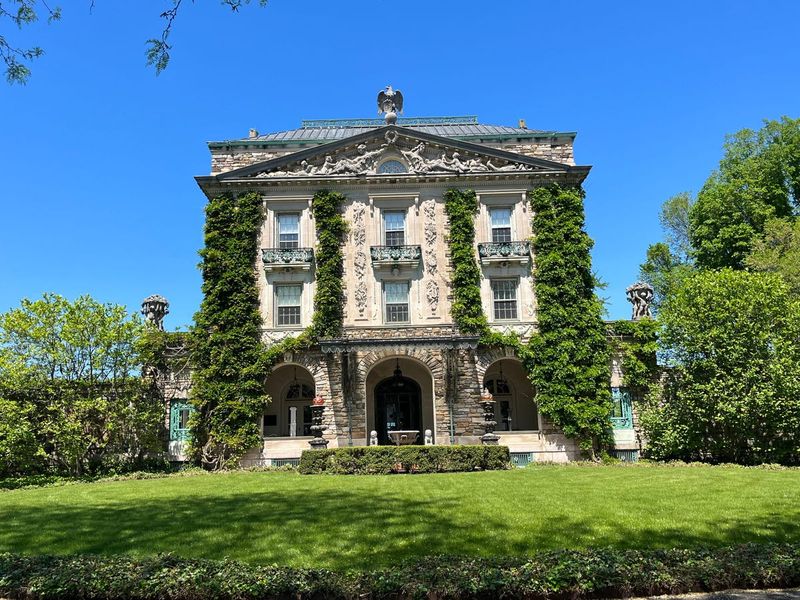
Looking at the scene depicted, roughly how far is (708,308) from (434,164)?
12.3m

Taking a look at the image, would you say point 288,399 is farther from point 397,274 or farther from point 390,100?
point 390,100

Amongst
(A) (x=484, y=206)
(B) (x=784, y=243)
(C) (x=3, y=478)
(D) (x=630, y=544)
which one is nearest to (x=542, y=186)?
(A) (x=484, y=206)

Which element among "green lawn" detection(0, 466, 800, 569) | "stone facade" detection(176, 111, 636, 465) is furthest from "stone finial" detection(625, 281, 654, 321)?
"green lawn" detection(0, 466, 800, 569)

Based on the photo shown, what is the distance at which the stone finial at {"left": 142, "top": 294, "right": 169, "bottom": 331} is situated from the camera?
27047mm

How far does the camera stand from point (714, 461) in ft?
73.9

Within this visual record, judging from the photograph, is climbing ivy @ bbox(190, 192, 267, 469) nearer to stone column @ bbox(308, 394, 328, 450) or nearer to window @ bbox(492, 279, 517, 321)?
stone column @ bbox(308, 394, 328, 450)

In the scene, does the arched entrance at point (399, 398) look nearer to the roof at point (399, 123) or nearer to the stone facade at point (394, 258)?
the stone facade at point (394, 258)

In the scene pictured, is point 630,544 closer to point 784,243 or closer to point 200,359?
point 200,359

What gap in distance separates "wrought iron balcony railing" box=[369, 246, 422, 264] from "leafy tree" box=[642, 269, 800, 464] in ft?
33.6

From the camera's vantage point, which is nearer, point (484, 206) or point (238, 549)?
point (238, 549)

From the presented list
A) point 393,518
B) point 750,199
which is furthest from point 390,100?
point 393,518

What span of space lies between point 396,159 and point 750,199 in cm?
1975

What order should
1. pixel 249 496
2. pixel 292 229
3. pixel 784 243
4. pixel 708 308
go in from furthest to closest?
pixel 784 243 → pixel 292 229 → pixel 708 308 → pixel 249 496

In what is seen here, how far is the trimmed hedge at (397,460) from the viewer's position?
741 inches
